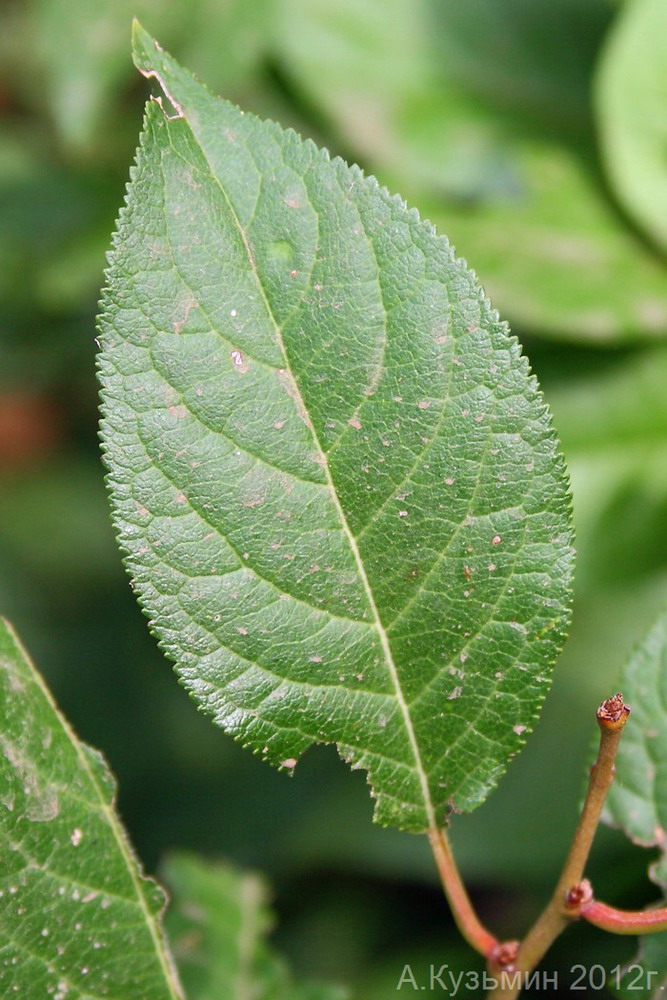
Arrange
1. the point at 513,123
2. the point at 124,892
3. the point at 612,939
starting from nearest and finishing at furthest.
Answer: the point at 124,892 → the point at 612,939 → the point at 513,123

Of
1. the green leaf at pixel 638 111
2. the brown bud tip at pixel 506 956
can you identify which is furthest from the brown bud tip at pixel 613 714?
the green leaf at pixel 638 111

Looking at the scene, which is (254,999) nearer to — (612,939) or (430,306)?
(612,939)

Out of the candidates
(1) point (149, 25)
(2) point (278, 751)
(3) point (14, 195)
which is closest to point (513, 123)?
(1) point (149, 25)

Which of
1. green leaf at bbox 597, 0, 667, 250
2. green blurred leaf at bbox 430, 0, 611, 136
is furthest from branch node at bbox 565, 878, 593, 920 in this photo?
green blurred leaf at bbox 430, 0, 611, 136

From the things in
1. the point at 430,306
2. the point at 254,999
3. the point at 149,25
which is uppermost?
the point at 149,25

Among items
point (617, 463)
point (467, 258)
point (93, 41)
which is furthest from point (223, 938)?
point (93, 41)

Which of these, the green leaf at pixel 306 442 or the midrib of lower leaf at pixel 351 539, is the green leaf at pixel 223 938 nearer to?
the midrib of lower leaf at pixel 351 539

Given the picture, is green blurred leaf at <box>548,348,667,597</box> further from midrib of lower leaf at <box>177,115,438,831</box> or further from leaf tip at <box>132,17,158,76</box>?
leaf tip at <box>132,17,158,76</box>
